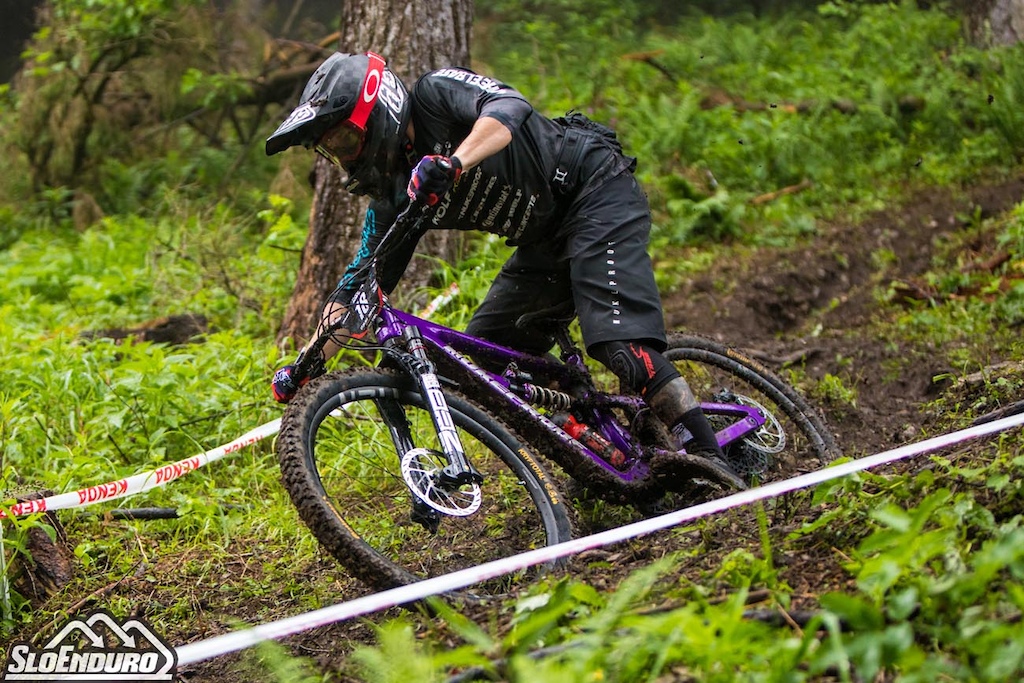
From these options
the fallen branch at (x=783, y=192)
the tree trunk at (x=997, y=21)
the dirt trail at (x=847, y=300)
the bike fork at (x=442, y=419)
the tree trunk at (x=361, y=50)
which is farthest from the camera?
A: the tree trunk at (x=997, y=21)

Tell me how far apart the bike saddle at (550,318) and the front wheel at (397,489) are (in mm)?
686

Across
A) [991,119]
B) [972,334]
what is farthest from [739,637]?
[991,119]

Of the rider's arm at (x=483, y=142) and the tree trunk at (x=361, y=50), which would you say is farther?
the tree trunk at (x=361, y=50)

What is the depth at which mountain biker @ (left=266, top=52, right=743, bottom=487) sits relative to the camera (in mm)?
3822

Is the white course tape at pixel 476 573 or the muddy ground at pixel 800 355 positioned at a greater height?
the white course tape at pixel 476 573

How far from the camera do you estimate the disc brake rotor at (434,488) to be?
369 centimetres

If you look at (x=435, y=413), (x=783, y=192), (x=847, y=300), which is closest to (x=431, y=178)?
(x=435, y=413)

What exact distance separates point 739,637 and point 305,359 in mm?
2325

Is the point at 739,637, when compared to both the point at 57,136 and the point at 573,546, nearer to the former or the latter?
the point at 573,546

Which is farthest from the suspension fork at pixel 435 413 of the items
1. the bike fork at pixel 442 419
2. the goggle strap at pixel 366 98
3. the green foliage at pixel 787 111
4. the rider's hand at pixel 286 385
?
the green foliage at pixel 787 111

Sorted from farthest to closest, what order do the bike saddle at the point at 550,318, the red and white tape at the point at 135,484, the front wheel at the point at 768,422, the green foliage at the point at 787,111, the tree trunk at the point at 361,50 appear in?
the green foliage at the point at 787,111, the tree trunk at the point at 361,50, the front wheel at the point at 768,422, the bike saddle at the point at 550,318, the red and white tape at the point at 135,484

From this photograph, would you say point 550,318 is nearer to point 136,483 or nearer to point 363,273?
point 363,273

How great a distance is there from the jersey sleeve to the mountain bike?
1.82 feet

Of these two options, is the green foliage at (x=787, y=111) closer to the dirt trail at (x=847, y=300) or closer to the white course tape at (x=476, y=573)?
the dirt trail at (x=847, y=300)
